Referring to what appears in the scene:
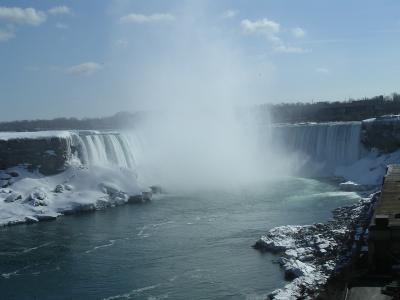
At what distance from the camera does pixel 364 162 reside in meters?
31.8

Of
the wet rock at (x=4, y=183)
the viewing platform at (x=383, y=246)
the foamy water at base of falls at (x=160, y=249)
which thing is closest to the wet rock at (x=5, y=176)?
the wet rock at (x=4, y=183)

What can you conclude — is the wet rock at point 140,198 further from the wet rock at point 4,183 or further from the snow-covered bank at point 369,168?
the snow-covered bank at point 369,168

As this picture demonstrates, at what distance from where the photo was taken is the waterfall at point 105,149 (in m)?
30.1

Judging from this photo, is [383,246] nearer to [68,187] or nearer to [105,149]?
[68,187]

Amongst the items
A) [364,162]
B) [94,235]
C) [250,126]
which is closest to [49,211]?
[94,235]

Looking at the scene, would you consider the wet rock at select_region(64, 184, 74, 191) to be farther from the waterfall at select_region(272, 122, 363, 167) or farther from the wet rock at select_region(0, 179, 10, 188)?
the waterfall at select_region(272, 122, 363, 167)

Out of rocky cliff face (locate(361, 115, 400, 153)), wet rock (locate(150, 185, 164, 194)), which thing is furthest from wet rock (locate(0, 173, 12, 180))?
rocky cliff face (locate(361, 115, 400, 153))

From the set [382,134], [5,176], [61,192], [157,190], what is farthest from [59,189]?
[382,134]

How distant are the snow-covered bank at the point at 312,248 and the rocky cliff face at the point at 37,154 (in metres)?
14.8

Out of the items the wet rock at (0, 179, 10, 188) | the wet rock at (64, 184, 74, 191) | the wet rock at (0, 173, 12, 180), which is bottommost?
the wet rock at (64, 184, 74, 191)

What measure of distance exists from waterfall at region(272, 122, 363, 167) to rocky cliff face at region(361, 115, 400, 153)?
809mm

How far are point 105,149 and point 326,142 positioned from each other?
14319 mm

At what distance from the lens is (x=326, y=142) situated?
35594 mm

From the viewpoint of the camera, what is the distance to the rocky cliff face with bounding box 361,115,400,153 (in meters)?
31.5
